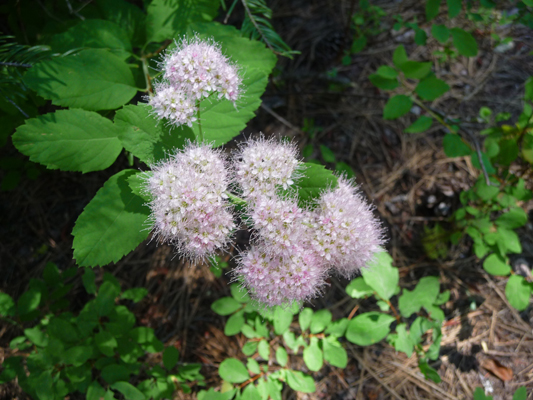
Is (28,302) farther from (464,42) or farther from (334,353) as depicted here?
(464,42)

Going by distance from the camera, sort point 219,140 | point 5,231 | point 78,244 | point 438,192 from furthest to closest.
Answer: point 438,192, point 5,231, point 219,140, point 78,244

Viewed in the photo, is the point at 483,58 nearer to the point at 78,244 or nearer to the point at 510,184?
the point at 510,184

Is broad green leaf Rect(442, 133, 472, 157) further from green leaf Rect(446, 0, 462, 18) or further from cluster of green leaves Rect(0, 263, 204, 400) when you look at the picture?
cluster of green leaves Rect(0, 263, 204, 400)

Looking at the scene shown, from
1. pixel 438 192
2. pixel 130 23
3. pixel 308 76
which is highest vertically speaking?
pixel 130 23

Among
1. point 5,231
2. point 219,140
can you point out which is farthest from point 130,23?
point 5,231

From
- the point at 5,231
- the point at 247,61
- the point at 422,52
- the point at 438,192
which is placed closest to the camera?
the point at 247,61

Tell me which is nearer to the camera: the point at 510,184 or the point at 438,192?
the point at 510,184

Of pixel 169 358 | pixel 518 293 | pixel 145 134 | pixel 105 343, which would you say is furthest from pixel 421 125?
pixel 105 343

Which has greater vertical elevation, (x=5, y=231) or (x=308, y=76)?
(x=308, y=76)
